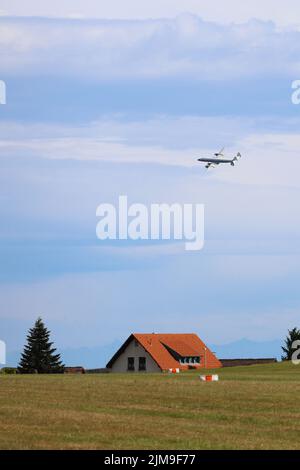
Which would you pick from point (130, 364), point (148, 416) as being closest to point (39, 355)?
point (130, 364)

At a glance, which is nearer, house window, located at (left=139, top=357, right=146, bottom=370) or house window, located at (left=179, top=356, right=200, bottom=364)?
house window, located at (left=179, top=356, right=200, bottom=364)

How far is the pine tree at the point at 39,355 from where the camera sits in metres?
136

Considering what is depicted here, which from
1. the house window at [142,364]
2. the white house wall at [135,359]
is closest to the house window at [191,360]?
the white house wall at [135,359]

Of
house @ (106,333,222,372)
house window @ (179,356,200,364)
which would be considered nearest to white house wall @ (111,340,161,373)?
house @ (106,333,222,372)

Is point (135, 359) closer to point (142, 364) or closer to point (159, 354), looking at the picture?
point (142, 364)

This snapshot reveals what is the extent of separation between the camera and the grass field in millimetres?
31016

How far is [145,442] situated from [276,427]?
264 inches

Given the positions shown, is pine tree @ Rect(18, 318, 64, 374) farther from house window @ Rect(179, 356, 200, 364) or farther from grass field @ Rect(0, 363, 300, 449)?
grass field @ Rect(0, 363, 300, 449)

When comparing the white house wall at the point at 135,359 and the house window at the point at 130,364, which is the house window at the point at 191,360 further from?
the house window at the point at 130,364

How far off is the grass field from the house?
93339mm

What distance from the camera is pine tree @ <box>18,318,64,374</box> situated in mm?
135962

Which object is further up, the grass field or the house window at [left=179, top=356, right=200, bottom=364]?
the house window at [left=179, top=356, right=200, bottom=364]
